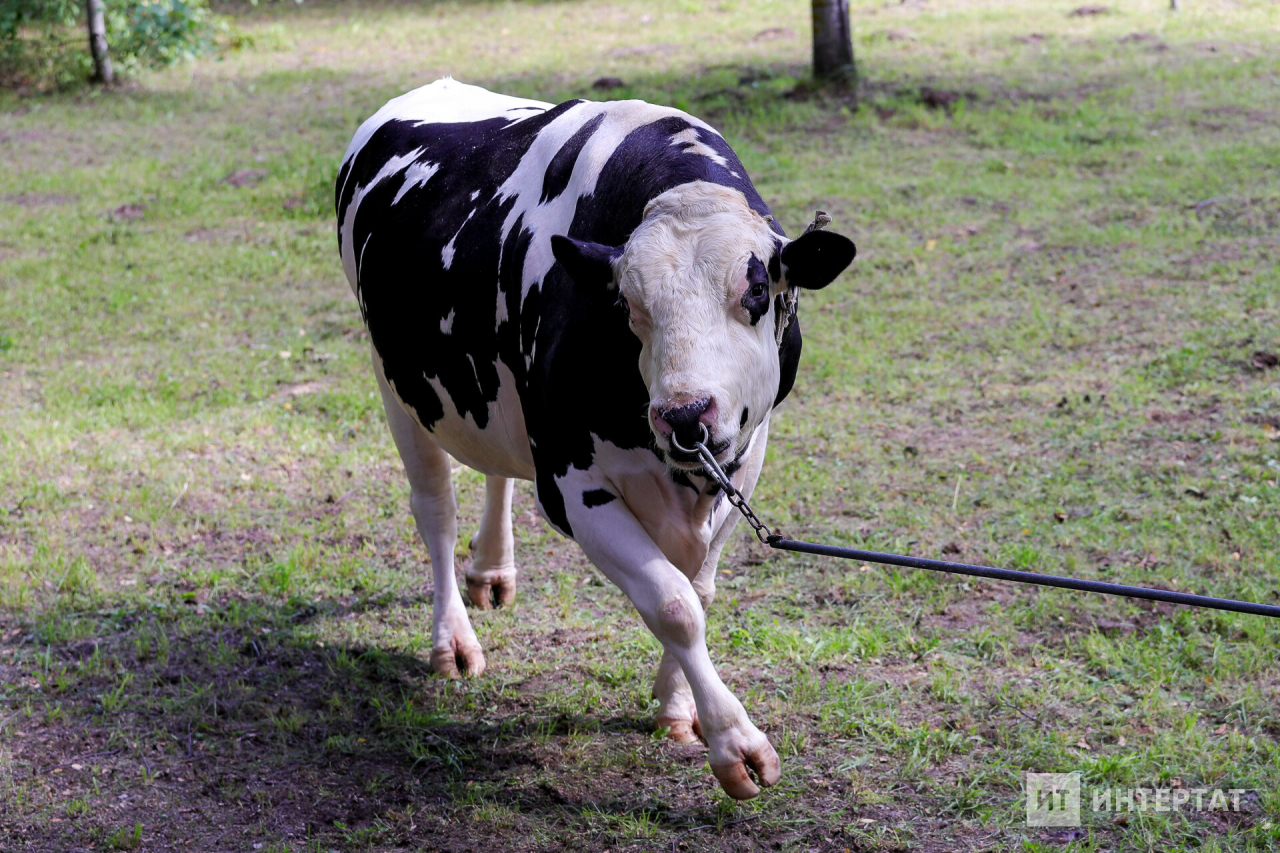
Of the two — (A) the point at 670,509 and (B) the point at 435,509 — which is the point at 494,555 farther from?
(A) the point at 670,509

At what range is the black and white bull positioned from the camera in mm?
2797

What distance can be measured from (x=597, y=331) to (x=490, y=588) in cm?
200

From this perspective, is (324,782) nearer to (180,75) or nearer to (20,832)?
(20,832)

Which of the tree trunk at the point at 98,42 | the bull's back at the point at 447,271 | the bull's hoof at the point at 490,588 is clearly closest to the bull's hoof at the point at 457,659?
the bull's hoof at the point at 490,588

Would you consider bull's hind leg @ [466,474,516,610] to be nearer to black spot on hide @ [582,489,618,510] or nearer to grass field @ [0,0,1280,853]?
grass field @ [0,0,1280,853]

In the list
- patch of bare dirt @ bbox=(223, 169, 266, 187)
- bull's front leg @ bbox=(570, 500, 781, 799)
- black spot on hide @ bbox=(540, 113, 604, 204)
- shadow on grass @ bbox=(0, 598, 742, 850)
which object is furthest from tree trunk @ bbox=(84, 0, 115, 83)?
bull's front leg @ bbox=(570, 500, 781, 799)

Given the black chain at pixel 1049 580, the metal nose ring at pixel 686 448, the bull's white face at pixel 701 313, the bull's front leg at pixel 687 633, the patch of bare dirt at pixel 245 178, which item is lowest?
the patch of bare dirt at pixel 245 178

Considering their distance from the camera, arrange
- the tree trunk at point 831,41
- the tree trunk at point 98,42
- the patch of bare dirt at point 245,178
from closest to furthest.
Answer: the patch of bare dirt at point 245,178, the tree trunk at point 831,41, the tree trunk at point 98,42

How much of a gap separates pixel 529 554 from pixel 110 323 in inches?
168

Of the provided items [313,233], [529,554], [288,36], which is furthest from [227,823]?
[288,36]

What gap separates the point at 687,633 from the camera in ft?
10.1

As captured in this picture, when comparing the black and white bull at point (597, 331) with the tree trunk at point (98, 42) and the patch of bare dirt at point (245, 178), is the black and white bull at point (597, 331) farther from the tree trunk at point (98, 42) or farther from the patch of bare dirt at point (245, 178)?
the tree trunk at point (98, 42)

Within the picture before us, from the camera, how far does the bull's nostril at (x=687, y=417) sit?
264 cm

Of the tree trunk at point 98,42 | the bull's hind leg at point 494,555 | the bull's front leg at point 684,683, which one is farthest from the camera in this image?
the tree trunk at point 98,42
